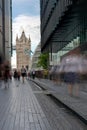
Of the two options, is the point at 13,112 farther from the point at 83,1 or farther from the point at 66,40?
the point at 66,40

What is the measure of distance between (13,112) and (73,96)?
646 centimetres

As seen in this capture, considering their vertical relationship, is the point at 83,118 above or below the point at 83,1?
below

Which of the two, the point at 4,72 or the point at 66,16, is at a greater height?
the point at 66,16

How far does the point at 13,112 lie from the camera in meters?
Answer: 14.8

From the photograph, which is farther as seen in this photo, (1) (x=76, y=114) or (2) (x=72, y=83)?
(2) (x=72, y=83)

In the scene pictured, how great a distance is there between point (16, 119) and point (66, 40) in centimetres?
4002

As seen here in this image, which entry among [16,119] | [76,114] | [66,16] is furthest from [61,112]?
[66,16]

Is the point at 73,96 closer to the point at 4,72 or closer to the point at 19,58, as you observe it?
the point at 4,72

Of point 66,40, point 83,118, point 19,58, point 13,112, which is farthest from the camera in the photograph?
point 19,58

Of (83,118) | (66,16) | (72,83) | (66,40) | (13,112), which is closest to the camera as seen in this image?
(83,118)

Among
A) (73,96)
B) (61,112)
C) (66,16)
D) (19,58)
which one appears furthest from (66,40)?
(19,58)

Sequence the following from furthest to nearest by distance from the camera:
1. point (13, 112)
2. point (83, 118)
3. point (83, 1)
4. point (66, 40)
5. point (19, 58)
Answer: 1. point (19, 58)
2. point (66, 40)
3. point (83, 1)
4. point (13, 112)
5. point (83, 118)

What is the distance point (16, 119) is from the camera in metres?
12.8

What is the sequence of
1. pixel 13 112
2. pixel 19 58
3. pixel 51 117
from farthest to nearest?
pixel 19 58 < pixel 13 112 < pixel 51 117
